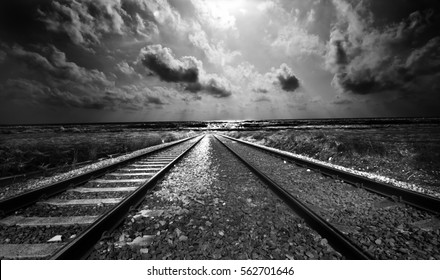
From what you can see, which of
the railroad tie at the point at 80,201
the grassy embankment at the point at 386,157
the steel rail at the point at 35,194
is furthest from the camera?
the grassy embankment at the point at 386,157

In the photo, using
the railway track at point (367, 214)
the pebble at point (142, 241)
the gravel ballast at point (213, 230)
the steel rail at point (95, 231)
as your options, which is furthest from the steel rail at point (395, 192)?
the steel rail at point (95, 231)

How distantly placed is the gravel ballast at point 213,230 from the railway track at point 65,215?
0.20 metres

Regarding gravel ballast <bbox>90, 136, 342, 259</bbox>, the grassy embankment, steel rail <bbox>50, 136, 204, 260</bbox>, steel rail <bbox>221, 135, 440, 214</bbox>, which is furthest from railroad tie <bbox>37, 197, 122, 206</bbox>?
the grassy embankment

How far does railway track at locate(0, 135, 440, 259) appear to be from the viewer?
234cm

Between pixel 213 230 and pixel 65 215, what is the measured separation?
2444 millimetres

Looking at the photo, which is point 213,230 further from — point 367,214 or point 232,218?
point 367,214

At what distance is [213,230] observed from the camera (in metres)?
2.81

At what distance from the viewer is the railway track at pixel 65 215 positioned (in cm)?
231

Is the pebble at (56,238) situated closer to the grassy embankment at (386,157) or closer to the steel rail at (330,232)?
the steel rail at (330,232)

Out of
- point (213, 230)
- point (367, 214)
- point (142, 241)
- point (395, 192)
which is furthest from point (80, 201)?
point (395, 192)

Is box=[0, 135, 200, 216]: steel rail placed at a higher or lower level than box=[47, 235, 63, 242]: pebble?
higher

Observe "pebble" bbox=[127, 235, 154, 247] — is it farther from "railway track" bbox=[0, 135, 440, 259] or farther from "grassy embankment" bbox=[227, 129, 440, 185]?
"grassy embankment" bbox=[227, 129, 440, 185]

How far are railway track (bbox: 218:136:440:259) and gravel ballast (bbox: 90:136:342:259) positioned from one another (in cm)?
22
